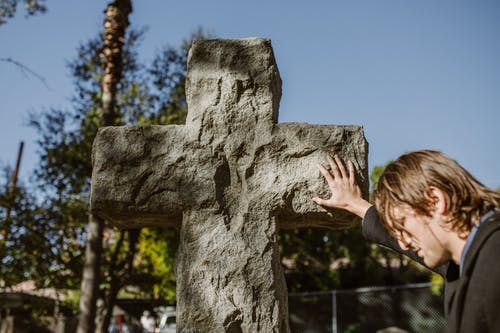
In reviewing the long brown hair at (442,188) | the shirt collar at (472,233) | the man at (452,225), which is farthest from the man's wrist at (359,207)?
the shirt collar at (472,233)

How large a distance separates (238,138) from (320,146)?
513 millimetres

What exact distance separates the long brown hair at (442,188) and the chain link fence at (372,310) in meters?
11.9

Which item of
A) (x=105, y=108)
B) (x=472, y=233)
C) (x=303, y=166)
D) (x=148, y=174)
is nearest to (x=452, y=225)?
(x=472, y=233)

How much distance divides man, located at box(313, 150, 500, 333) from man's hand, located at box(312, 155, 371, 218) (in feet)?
2.23

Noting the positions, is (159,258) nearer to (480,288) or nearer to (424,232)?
(424,232)

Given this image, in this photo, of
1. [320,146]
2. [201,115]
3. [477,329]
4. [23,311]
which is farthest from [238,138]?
[23,311]

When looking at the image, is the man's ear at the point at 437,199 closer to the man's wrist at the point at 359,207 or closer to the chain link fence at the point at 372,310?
the man's wrist at the point at 359,207

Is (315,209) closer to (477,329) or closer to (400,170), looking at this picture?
(400,170)

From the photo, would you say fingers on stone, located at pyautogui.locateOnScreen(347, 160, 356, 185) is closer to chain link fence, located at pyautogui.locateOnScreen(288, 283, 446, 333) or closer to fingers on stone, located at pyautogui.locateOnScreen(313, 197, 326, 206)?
fingers on stone, located at pyautogui.locateOnScreen(313, 197, 326, 206)

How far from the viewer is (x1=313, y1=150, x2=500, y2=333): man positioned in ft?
5.18

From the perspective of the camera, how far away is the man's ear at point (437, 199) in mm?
1790

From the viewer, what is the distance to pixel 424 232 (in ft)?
6.22

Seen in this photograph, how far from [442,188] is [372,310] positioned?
12918 mm

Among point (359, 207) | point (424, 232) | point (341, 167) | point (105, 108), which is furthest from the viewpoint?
point (105, 108)
